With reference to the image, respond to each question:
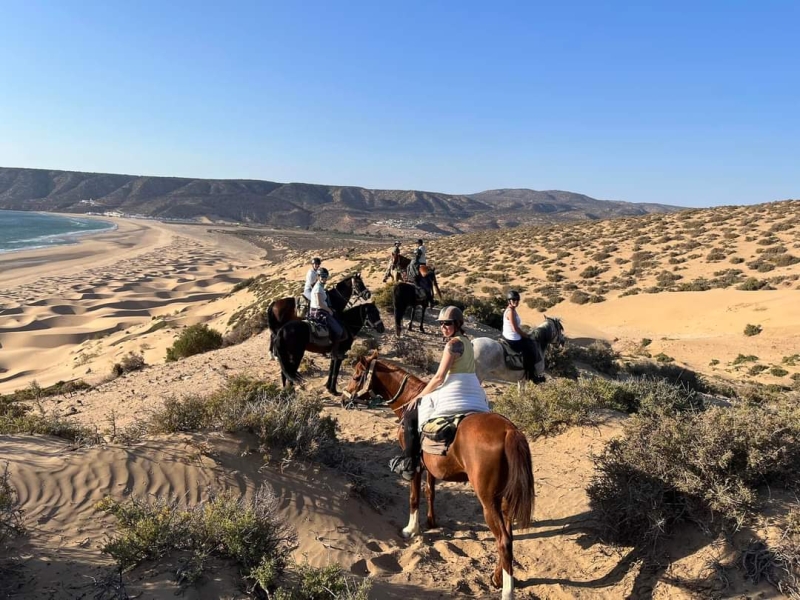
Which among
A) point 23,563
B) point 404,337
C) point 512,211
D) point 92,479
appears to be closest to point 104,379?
point 404,337

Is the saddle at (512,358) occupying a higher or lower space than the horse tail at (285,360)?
higher

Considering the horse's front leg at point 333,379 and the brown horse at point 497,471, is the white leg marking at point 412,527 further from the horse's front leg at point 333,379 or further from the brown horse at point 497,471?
the horse's front leg at point 333,379

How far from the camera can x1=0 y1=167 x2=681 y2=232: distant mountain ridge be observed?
15662cm

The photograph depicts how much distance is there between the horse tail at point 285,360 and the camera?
1055 centimetres

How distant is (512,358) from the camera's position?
31.8ft

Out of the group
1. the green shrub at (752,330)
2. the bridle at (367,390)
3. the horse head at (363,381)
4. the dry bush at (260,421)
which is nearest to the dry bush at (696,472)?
the bridle at (367,390)

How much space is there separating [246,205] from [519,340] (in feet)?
568

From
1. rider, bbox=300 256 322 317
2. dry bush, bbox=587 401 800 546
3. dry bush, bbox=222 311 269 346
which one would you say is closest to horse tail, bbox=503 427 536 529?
dry bush, bbox=587 401 800 546

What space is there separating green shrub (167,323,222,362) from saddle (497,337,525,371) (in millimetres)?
11223

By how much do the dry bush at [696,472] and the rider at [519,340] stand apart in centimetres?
398

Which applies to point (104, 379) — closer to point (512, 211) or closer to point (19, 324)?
point (19, 324)

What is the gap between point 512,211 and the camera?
605 ft

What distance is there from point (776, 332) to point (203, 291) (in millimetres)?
38276

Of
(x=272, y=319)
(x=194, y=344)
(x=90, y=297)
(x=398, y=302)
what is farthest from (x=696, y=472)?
(x=90, y=297)
